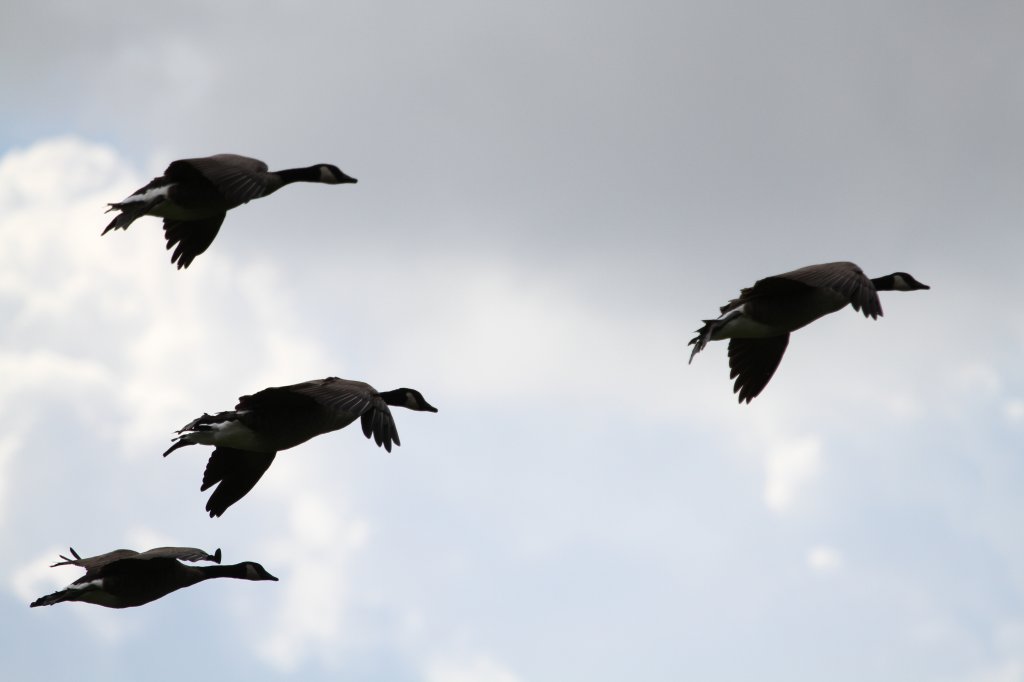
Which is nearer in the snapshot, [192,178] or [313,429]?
[313,429]

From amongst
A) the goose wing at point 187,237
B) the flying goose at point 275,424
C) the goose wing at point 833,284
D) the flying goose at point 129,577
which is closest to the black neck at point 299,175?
the goose wing at point 187,237

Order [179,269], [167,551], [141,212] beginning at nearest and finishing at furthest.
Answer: [167,551], [141,212], [179,269]

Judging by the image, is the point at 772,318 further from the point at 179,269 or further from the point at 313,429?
the point at 179,269

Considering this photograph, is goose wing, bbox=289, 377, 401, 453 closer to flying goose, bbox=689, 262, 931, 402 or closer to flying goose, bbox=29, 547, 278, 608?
flying goose, bbox=29, 547, 278, 608

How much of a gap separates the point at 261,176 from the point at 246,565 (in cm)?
449

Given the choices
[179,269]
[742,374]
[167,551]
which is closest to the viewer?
[167,551]

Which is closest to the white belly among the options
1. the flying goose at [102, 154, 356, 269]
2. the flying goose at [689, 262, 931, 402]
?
the flying goose at [102, 154, 356, 269]

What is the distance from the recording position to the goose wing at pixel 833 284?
14.8m

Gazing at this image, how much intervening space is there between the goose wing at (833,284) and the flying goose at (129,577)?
260 inches

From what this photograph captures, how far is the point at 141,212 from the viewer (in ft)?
51.0

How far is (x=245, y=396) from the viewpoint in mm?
15094

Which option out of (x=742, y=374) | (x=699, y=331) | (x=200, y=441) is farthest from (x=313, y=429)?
(x=742, y=374)

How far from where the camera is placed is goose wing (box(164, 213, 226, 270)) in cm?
1678

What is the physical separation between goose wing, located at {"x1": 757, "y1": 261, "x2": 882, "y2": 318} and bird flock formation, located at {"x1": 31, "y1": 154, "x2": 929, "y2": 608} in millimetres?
11
